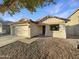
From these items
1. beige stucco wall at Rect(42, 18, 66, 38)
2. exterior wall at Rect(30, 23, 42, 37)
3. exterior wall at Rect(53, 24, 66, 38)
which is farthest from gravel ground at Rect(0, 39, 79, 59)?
exterior wall at Rect(30, 23, 42, 37)

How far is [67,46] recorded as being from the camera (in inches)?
875

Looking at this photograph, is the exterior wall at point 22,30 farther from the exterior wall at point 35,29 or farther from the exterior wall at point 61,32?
the exterior wall at point 61,32

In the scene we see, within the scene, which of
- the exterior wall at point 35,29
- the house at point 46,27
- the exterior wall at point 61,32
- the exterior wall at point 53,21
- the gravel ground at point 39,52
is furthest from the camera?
the exterior wall at point 53,21

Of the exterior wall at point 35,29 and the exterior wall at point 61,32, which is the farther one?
the exterior wall at point 35,29

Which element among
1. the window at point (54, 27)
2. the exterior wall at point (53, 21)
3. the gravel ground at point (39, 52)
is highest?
the exterior wall at point (53, 21)

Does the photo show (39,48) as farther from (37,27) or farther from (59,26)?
(37,27)

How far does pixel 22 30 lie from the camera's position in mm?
31359

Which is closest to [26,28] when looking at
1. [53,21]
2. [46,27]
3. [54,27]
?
[46,27]

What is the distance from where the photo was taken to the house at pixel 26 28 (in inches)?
1170

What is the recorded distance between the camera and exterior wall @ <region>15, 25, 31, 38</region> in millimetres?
29742

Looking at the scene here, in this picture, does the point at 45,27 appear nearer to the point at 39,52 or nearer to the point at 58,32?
the point at 58,32

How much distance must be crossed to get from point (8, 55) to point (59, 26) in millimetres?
15793

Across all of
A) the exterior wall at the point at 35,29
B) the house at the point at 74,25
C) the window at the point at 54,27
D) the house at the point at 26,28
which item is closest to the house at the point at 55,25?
the window at the point at 54,27

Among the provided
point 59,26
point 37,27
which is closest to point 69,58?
point 59,26
